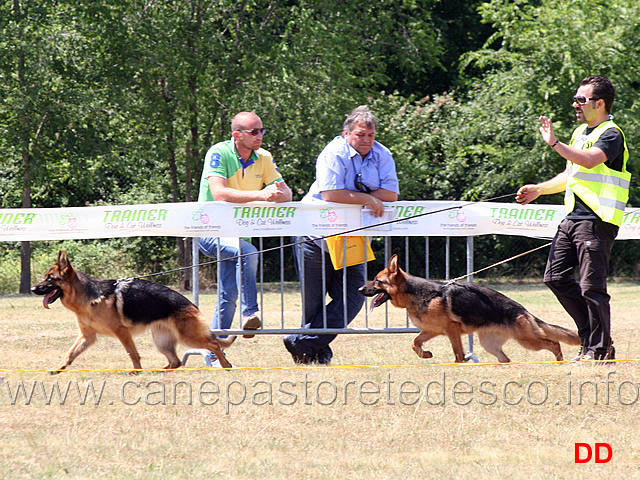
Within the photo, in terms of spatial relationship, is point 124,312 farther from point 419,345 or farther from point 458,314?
point 458,314

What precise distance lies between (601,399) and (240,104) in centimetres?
1362

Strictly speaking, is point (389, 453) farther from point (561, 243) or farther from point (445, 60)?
point (445, 60)

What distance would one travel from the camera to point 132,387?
5.66 meters

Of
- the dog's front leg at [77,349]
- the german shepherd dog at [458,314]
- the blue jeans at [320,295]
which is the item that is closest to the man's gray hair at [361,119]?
the blue jeans at [320,295]

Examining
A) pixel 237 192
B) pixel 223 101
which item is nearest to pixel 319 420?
pixel 237 192

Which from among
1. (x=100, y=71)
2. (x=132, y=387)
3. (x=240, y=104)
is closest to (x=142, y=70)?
(x=100, y=71)

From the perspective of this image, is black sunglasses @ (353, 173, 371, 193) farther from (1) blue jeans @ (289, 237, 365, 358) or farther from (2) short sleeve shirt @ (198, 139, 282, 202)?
(2) short sleeve shirt @ (198, 139, 282, 202)

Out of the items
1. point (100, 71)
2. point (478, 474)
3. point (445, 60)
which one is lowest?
point (478, 474)

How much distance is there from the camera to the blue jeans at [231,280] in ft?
23.0

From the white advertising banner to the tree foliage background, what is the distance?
391 inches

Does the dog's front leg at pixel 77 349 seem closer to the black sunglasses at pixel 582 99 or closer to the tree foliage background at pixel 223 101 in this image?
the black sunglasses at pixel 582 99

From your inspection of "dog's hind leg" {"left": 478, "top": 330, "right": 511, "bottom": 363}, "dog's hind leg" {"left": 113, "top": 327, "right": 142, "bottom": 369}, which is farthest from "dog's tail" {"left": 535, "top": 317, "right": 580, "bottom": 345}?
"dog's hind leg" {"left": 113, "top": 327, "right": 142, "bottom": 369}

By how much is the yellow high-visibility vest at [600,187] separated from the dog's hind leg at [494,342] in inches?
46.9

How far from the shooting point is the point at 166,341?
638 cm
